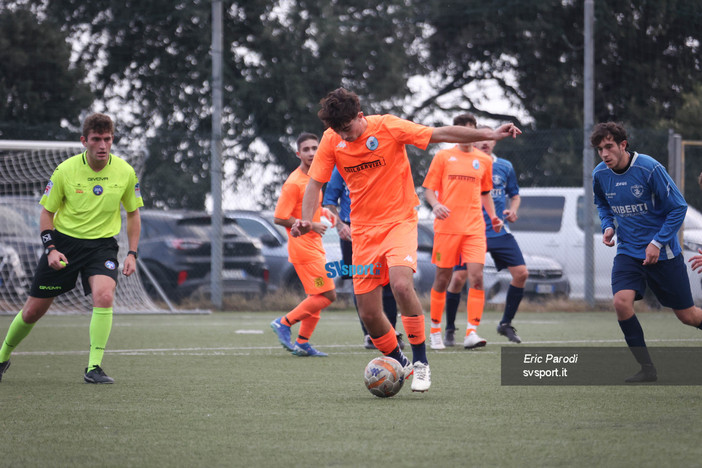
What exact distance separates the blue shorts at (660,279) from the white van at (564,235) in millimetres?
9743

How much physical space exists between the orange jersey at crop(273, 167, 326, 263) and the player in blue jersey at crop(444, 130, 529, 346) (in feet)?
5.28

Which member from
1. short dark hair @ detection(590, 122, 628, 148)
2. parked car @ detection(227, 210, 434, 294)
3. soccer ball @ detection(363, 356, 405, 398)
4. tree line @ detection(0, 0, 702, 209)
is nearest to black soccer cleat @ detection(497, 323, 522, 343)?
short dark hair @ detection(590, 122, 628, 148)

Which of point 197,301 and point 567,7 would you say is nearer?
point 197,301

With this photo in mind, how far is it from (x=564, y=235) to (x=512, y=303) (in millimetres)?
6267

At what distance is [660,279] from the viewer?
7.15 meters

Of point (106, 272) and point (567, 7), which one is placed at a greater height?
point (567, 7)

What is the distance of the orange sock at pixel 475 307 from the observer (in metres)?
10.3

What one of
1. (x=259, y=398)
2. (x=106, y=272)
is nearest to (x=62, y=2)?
(x=106, y=272)

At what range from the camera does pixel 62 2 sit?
81.0 feet

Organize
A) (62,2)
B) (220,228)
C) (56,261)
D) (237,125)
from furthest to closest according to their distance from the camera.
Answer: (62,2)
(237,125)
(220,228)
(56,261)

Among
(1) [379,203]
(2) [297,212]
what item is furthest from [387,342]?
(2) [297,212]

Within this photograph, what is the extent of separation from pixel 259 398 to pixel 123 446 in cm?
171

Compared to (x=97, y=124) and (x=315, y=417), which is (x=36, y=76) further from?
(x=315, y=417)

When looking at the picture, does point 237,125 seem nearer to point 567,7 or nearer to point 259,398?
point 567,7
